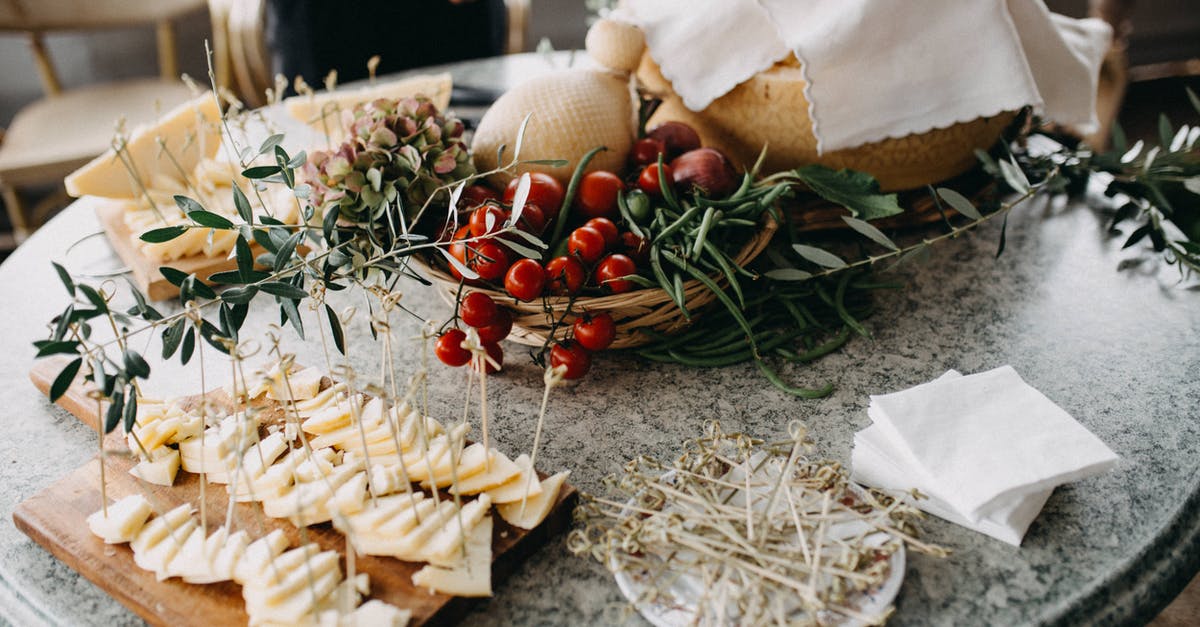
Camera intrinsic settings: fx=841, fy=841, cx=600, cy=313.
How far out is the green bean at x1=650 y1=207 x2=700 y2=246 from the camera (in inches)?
36.1

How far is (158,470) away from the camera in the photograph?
777mm

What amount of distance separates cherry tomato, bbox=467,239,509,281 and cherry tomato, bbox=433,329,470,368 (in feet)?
0.22

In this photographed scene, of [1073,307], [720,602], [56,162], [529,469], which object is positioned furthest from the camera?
[56,162]

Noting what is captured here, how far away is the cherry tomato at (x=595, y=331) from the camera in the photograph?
882 mm

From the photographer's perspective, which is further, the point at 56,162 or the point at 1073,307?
the point at 56,162

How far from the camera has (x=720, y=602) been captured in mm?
632

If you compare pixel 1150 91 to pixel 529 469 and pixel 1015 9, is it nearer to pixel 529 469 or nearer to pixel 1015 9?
pixel 1015 9

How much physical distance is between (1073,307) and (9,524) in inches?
47.3

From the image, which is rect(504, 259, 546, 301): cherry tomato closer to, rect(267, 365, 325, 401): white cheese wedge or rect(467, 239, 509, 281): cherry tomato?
rect(467, 239, 509, 281): cherry tomato

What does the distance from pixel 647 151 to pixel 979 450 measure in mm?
553

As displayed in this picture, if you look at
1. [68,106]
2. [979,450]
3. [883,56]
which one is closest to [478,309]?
[979,450]

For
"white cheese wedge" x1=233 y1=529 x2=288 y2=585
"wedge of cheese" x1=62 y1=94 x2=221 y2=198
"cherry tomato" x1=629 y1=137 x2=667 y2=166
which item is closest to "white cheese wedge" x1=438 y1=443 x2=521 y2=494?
"white cheese wedge" x1=233 y1=529 x2=288 y2=585

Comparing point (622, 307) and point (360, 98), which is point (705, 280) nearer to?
point (622, 307)

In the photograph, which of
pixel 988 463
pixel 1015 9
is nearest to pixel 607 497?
pixel 988 463
